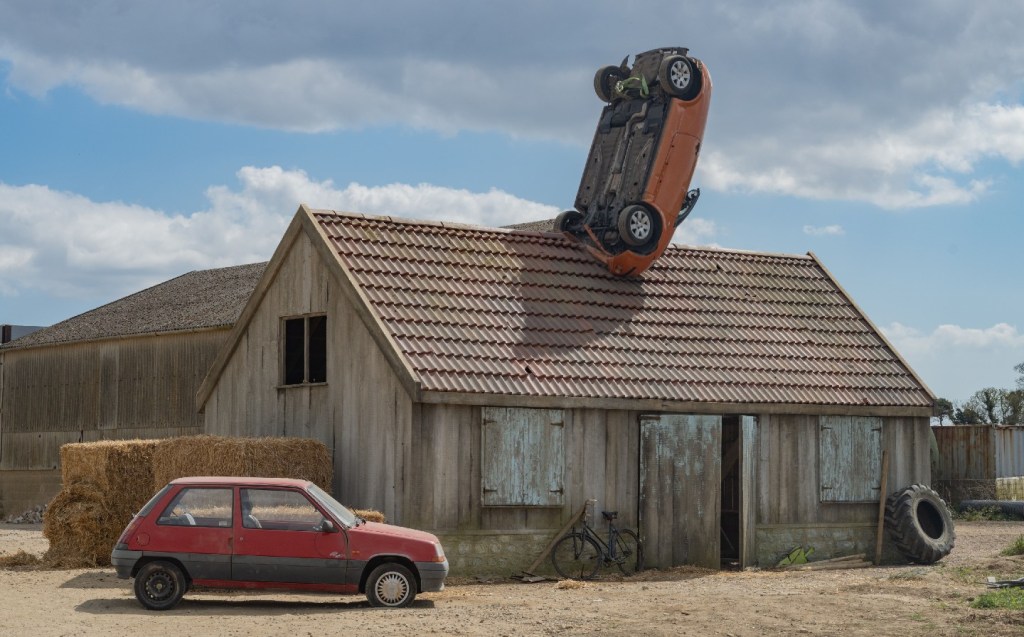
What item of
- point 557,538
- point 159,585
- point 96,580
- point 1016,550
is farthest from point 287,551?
point 1016,550

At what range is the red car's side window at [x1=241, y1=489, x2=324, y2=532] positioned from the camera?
623 inches

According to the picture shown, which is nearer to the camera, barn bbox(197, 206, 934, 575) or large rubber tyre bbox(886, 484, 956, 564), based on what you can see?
barn bbox(197, 206, 934, 575)

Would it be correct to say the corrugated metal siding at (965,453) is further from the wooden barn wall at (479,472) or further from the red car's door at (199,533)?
the red car's door at (199,533)

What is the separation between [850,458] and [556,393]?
6417 mm

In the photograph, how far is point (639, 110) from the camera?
85.1ft

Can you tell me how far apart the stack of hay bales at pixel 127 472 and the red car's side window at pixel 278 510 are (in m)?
3.20

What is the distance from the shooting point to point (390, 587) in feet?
52.2

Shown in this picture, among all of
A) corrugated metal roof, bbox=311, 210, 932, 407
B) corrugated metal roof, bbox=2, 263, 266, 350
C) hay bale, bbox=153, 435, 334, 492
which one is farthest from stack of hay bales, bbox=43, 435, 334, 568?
corrugated metal roof, bbox=2, 263, 266, 350

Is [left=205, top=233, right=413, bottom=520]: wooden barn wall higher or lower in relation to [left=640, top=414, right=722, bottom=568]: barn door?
higher

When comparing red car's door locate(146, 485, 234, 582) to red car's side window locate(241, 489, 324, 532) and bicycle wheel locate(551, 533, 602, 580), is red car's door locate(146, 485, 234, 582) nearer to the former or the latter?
red car's side window locate(241, 489, 324, 532)

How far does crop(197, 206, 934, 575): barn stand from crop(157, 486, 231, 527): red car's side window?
3751 millimetres

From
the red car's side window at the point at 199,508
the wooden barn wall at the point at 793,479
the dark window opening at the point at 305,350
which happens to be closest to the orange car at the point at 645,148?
the wooden barn wall at the point at 793,479

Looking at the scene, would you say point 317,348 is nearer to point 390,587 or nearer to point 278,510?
point 278,510

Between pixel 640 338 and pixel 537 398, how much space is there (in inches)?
129
